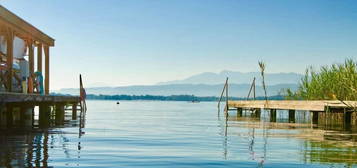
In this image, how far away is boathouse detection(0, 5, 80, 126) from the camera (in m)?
18.4

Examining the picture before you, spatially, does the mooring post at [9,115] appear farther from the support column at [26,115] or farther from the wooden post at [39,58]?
the wooden post at [39,58]

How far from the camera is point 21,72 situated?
21562 millimetres

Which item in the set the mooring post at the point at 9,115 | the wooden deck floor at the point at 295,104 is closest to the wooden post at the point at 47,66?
the mooring post at the point at 9,115

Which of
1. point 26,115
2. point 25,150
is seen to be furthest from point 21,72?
point 25,150

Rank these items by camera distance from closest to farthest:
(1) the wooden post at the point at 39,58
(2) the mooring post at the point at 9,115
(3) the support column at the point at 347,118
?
(2) the mooring post at the point at 9,115 < (1) the wooden post at the point at 39,58 < (3) the support column at the point at 347,118

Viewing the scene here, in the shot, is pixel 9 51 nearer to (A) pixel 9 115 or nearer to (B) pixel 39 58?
(A) pixel 9 115

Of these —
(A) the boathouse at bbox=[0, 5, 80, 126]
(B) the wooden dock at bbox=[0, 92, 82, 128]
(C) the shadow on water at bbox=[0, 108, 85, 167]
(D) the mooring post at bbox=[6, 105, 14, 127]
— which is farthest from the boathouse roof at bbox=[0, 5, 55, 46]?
(C) the shadow on water at bbox=[0, 108, 85, 167]

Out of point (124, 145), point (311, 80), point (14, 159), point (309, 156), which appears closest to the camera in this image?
point (14, 159)

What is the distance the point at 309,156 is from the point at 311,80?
23.9 metres

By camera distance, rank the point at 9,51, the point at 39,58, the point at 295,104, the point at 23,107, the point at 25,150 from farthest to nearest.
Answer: the point at 295,104 < the point at 39,58 < the point at 23,107 < the point at 9,51 < the point at 25,150

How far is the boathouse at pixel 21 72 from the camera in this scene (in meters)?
18.4

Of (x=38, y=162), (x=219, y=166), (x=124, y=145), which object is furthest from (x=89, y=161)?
(x=124, y=145)

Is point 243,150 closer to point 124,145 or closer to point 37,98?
point 124,145

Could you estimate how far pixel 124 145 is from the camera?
536 inches
